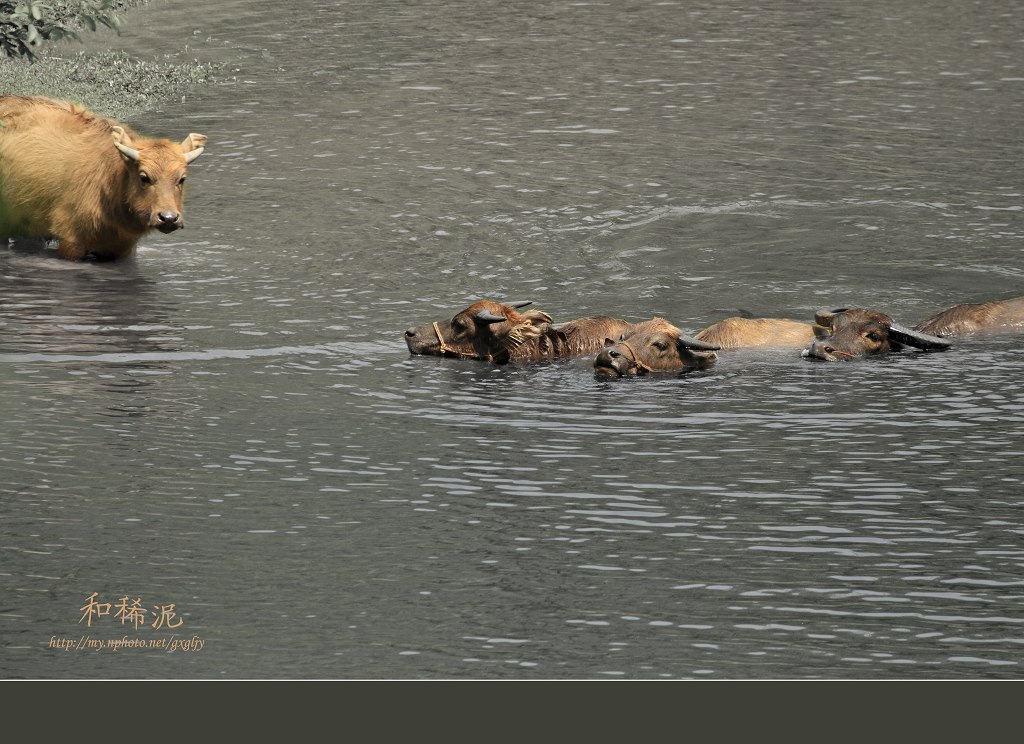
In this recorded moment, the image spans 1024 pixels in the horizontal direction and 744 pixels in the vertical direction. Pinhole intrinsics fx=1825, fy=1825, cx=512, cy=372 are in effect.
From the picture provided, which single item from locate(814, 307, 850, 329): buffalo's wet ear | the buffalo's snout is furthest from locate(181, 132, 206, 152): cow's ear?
the buffalo's snout

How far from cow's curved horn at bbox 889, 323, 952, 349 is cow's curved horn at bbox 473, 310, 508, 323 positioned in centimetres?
324

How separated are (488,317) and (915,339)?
11.6 feet

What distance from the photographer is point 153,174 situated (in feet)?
60.4

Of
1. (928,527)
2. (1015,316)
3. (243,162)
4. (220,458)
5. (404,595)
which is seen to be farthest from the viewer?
(243,162)

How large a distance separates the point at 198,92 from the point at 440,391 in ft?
48.1

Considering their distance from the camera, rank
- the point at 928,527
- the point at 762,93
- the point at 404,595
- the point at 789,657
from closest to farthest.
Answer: the point at 789,657 → the point at 404,595 → the point at 928,527 → the point at 762,93

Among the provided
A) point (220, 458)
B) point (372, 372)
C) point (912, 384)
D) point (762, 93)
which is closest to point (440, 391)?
point (372, 372)

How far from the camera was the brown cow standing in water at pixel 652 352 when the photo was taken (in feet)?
47.1

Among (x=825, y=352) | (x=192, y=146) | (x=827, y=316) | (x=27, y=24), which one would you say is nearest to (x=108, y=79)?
(x=192, y=146)

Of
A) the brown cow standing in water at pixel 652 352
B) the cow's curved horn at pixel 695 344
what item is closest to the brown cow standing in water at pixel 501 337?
the brown cow standing in water at pixel 652 352

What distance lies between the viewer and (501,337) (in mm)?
15000

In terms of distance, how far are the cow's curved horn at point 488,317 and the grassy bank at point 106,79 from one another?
39.1 ft

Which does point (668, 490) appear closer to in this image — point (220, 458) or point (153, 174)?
point (220, 458)

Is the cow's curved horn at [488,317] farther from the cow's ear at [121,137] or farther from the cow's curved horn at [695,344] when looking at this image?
the cow's ear at [121,137]
